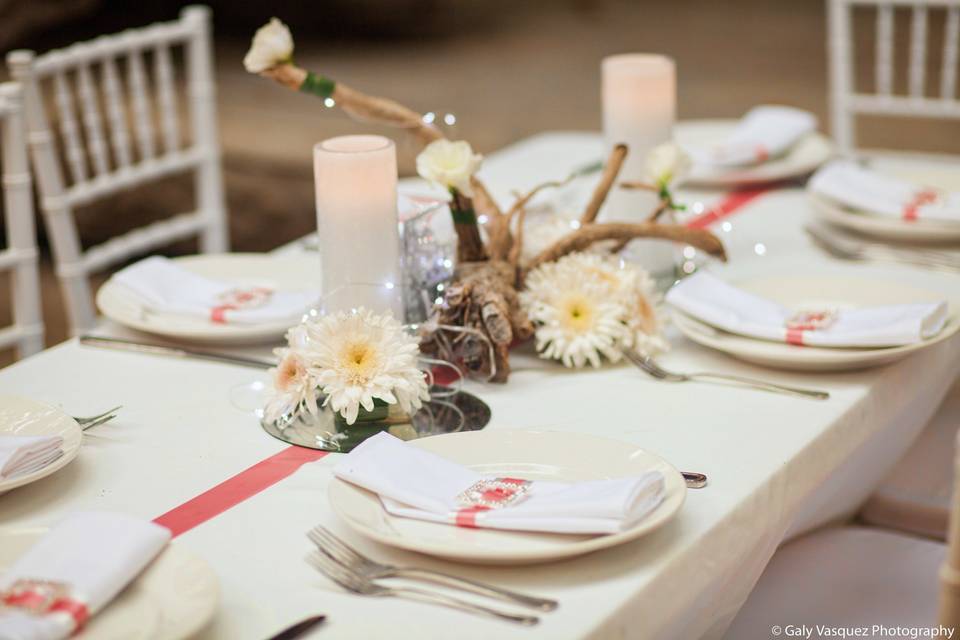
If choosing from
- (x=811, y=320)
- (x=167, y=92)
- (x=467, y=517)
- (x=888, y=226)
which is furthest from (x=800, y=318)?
(x=167, y=92)

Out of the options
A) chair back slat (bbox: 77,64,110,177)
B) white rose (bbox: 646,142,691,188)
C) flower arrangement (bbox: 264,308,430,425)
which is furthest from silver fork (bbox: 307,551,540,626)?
chair back slat (bbox: 77,64,110,177)

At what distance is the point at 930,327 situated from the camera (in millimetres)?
1295

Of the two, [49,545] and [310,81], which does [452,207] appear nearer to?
[310,81]

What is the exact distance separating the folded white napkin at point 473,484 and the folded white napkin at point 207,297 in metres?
0.43

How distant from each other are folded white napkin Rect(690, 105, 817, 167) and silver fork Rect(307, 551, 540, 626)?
4.29 ft

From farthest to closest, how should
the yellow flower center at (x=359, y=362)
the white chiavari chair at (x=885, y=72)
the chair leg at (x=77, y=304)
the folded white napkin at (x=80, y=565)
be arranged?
the white chiavari chair at (x=885, y=72), the chair leg at (x=77, y=304), the yellow flower center at (x=359, y=362), the folded white napkin at (x=80, y=565)

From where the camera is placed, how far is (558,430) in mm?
1160

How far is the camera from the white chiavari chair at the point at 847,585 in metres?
1.29

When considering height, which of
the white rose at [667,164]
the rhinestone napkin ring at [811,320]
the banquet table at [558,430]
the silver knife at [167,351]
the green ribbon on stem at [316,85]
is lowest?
the banquet table at [558,430]

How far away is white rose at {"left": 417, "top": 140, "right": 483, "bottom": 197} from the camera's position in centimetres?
126

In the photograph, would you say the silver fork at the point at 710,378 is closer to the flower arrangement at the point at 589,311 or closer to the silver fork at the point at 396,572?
the flower arrangement at the point at 589,311

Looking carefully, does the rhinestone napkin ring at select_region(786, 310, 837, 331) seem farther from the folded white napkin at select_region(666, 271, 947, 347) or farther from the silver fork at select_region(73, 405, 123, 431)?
the silver fork at select_region(73, 405, 123, 431)

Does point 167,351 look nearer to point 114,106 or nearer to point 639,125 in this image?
point 639,125

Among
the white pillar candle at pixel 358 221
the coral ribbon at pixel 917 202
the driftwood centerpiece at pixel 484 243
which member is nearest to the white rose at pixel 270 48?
the driftwood centerpiece at pixel 484 243
